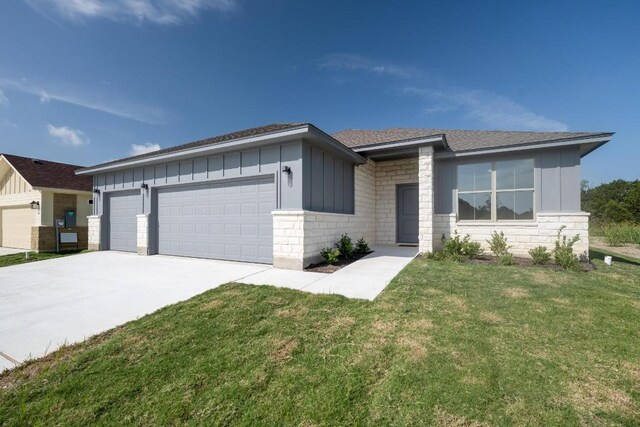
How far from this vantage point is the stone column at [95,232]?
34.0 feet

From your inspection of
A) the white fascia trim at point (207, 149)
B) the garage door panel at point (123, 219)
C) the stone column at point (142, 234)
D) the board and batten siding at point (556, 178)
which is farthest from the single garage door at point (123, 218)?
the board and batten siding at point (556, 178)

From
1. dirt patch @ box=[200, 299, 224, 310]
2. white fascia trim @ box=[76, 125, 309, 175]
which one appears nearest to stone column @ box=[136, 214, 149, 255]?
white fascia trim @ box=[76, 125, 309, 175]

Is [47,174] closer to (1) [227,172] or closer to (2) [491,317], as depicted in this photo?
(1) [227,172]

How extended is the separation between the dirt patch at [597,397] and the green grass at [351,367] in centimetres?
1

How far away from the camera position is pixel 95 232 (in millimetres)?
10492

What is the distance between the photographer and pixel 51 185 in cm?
1259

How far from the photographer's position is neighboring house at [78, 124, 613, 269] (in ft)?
21.3

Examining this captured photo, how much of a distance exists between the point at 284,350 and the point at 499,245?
7430mm

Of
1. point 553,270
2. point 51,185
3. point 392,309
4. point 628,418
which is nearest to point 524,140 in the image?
point 553,270

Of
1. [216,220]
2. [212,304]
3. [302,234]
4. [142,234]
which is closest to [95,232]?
[142,234]

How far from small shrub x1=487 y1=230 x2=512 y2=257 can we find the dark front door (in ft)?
8.47

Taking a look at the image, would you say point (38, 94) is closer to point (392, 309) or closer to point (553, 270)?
point (392, 309)

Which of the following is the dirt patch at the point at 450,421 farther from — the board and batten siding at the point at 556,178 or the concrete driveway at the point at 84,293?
the board and batten siding at the point at 556,178

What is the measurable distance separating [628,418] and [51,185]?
19.2 meters
